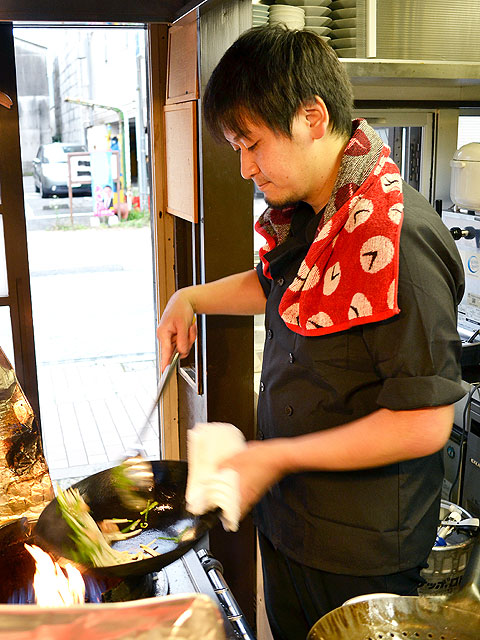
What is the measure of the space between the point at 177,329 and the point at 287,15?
1.04 meters

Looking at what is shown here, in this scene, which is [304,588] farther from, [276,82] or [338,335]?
[276,82]

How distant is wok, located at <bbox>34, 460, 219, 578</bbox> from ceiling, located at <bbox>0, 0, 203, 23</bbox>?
3.41 feet

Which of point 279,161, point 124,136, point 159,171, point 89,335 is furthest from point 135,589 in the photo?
point 124,136

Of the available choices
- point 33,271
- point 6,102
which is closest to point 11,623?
point 6,102

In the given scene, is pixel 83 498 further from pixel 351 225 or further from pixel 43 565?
pixel 351 225

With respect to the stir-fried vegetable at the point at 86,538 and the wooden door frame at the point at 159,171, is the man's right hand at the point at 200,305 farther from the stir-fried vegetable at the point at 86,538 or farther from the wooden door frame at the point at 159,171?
the wooden door frame at the point at 159,171

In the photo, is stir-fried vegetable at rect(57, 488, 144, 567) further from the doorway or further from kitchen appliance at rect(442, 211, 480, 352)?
the doorway

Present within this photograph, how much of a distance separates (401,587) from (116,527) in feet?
1.93

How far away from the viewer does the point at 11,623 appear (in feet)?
1.82

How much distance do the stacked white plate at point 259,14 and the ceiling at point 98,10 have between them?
0.36m

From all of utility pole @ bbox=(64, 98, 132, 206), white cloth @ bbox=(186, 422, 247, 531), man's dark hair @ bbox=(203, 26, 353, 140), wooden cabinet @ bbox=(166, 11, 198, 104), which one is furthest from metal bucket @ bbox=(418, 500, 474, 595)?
utility pole @ bbox=(64, 98, 132, 206)

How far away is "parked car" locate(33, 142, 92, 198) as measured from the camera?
288 inches

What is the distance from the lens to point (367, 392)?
48.9 inches

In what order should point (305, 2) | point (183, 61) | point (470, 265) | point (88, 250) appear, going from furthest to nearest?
point (88, 250)
point (470, 265)
point (305, 2)
point (183, 61)
